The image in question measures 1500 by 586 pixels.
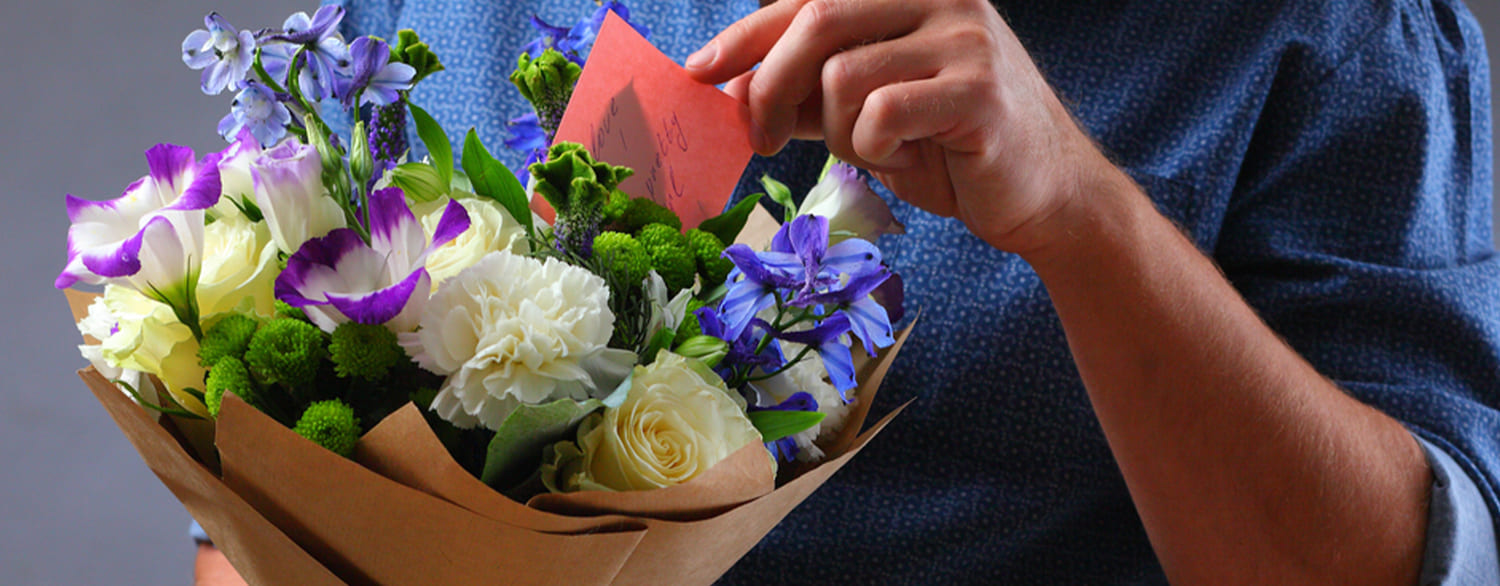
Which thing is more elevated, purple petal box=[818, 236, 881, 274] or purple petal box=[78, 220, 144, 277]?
purple petal box=[78, 220, 144, 277]

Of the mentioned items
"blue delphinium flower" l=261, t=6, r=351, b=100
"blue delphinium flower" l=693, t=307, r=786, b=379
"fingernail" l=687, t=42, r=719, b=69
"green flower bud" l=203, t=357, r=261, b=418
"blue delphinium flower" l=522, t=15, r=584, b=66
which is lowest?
"blue delphinium flower" l=693, t=307, r=786, b=379

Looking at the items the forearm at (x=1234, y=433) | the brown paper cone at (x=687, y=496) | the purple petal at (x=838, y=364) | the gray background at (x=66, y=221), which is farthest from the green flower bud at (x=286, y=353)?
the gray background at (x=66, y=221)

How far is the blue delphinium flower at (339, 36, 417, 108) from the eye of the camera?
1.37 ft

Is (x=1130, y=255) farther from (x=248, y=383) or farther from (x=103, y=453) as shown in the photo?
(x=103, y=453)

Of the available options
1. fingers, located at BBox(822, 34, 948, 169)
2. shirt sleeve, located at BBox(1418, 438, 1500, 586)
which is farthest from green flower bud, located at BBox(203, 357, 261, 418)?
shirt sleeve, located at BBox(1418, 438, 1500, 586)

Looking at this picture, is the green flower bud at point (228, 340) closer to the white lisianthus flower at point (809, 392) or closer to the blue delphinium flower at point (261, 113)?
the blue delphinium flower at point (261, 113)

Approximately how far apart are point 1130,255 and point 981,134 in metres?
0.17

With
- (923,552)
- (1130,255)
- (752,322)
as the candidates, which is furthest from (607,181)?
(923,552)

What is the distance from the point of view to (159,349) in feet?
1.26

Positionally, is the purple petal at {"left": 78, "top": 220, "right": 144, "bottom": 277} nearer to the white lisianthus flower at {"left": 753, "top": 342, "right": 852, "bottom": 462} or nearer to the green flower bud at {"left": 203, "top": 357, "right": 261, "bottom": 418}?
the green flower bud at {"left": 203, "top": 357, "right": 261, "bottom": 418}

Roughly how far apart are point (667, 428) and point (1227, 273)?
2.04 ft

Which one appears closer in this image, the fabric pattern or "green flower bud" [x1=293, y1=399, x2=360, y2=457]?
"green flower bud" [x1=293, y1=399, x2=360, y2=457]

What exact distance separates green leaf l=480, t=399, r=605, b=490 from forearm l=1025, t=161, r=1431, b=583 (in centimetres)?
36

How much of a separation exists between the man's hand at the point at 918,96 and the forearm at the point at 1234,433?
90 mm
